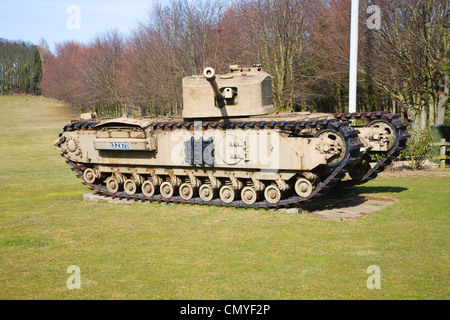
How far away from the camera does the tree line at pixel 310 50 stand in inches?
1059

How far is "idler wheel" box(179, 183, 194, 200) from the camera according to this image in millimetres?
16703

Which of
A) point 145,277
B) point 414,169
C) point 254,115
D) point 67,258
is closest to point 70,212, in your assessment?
point 67,258

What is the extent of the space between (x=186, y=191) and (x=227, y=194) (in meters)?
1.59

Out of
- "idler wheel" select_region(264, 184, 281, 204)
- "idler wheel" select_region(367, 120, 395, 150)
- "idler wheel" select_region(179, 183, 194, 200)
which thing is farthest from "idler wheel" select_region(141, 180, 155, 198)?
"idler wheel" select_region(367, 120, 395, 150)

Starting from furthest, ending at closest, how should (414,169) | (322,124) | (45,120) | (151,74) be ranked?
(45,120), (151,74), (414,169), (322,124)

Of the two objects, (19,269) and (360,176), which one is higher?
(360,176)

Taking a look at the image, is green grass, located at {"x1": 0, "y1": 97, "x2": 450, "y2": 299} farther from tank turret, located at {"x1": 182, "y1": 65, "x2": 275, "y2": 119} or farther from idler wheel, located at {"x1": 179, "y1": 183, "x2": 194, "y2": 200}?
tank turret, located at {"x1": 182, "y1": 65, "x2": 275, "y2": 119}

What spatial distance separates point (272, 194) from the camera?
15.2 meters

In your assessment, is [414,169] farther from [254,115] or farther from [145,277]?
[145,277]

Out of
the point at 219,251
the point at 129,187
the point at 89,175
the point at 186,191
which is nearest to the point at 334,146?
the point at 219,251

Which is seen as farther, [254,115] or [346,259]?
[254,115]

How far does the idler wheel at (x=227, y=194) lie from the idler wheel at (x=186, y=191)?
1.13 metres

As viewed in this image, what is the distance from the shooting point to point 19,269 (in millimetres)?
10312
